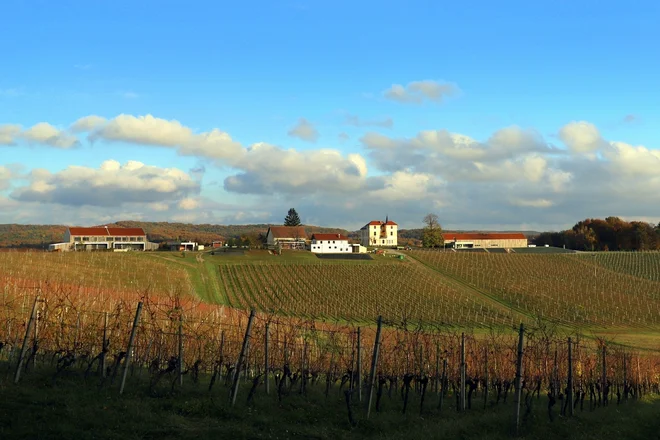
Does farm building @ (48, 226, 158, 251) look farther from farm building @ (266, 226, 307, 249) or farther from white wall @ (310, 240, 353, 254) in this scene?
white wall @ (310, 240, 353, 254)

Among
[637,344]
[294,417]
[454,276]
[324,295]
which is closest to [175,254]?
[324,295]

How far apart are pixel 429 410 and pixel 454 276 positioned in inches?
2486

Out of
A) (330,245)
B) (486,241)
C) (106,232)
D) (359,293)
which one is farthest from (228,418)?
(486,241)

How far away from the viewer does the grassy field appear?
9336mm

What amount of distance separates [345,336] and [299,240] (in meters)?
98.0

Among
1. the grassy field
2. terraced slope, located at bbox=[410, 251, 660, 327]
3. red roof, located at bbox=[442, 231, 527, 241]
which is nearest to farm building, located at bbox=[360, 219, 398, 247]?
red roof, located at bbox=[442, 231, 527, 241]

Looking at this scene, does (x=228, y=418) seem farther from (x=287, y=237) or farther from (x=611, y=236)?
(x=611, y=236)

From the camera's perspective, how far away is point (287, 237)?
126062 millimetres

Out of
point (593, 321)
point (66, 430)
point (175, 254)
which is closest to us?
point (66, 430)

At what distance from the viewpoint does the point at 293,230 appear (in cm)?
12925

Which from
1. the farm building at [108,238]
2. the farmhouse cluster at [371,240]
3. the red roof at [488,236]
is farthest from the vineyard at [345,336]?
the red roof at [488,236]

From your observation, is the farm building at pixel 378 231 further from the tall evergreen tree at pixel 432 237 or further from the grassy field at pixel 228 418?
the grassy field at pixel 228 418

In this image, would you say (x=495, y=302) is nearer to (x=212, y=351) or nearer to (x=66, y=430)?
(x=212, y=351)

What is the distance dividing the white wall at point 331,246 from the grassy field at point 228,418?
90.1 m
